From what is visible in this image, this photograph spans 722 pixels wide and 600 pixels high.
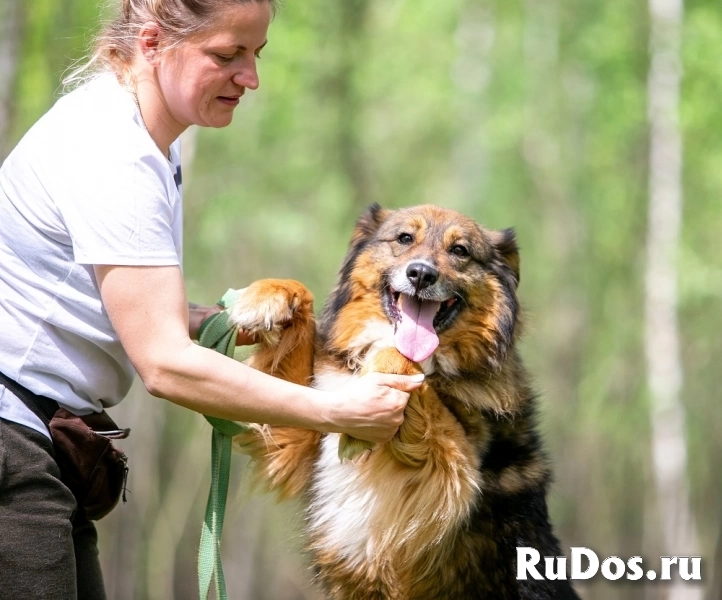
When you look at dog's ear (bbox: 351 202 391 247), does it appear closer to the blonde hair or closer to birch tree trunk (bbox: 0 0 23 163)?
the blonde hair

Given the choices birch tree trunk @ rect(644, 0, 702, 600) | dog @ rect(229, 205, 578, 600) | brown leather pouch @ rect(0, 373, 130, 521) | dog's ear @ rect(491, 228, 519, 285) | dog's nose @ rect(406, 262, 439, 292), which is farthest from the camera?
birch tree trunk @ rect(644, 0, 702, 600)

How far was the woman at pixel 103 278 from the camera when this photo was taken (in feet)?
8.15

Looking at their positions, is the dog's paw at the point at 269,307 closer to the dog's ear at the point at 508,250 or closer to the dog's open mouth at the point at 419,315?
the dog's open mouth at the point at 419,315

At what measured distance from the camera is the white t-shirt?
2.48 metres

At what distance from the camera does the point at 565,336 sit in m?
17.9

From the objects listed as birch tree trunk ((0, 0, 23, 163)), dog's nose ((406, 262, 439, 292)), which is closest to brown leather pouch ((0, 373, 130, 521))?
dog's nose ((406, 262, 439, 292))

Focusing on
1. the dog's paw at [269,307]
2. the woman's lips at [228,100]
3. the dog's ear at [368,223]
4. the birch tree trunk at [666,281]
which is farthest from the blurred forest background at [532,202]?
the woman's lips at [228,100]

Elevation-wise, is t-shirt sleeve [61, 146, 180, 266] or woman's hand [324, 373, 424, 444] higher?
t-shirt sleeve [61, 146, 180, 266]

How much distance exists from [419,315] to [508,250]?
67cm

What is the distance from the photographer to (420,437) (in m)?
3.52

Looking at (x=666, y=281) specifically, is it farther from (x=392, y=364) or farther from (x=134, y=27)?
(x=134, y=27)

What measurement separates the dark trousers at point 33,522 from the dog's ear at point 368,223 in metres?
2.12

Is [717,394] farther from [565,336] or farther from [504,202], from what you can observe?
[504,202]

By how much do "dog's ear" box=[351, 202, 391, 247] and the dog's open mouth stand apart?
0.48 m
